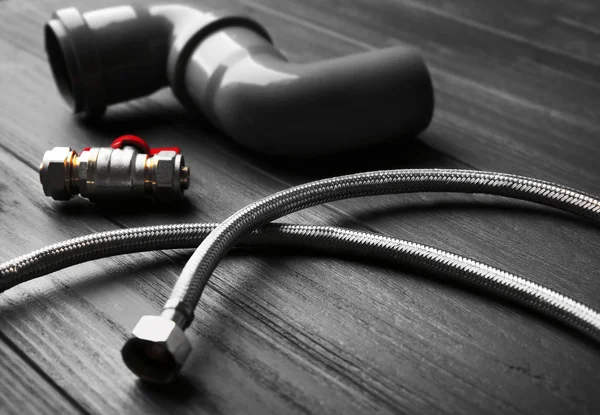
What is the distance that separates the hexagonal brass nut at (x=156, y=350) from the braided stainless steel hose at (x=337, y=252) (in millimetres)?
138

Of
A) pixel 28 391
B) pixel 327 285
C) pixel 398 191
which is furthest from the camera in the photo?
pixel 398 191

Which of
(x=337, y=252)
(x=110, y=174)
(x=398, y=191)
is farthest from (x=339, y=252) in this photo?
(x=110, y=174)

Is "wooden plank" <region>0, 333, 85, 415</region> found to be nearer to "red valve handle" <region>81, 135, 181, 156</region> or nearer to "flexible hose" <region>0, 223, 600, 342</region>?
"flexible hose" <region>0, 223, 600, 342</region>

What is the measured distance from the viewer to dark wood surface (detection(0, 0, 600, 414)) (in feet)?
1.80

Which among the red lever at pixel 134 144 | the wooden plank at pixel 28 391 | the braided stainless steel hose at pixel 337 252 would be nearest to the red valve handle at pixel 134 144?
the red lever at pixel 134 144

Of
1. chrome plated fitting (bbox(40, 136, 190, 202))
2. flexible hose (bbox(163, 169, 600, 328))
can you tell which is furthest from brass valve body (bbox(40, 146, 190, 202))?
flexible hose (bbox(163, 169, 600, 328))

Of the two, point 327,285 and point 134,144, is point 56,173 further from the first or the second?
point 327,285

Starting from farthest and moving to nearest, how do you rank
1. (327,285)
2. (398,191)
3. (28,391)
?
(398,191)
(327,285)
(28,391)

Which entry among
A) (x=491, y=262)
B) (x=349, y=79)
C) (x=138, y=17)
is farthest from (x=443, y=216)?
(x=138, y=17)

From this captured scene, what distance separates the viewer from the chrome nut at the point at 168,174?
0.73m

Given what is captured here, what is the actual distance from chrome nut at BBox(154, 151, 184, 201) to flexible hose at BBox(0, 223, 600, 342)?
0.25 feet

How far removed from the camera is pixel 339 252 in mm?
688

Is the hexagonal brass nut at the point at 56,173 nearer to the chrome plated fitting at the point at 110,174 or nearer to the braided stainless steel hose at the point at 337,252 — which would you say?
the chrome plated fitting at the point at 110,174

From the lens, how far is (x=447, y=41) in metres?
Result: 1.16
